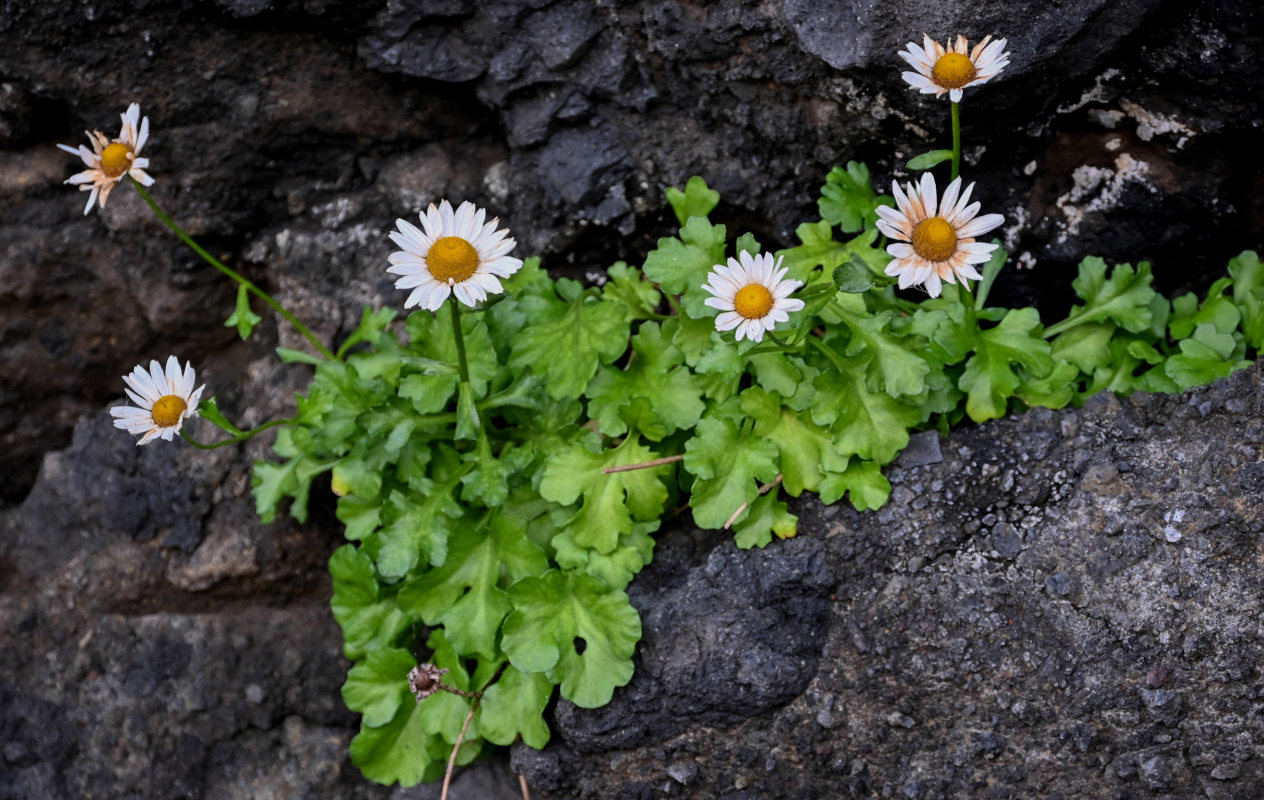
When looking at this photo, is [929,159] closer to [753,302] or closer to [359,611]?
[753,302]

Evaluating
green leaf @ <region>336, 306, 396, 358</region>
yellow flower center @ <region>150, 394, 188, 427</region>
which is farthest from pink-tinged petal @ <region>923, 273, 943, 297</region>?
yellow flower center @ <region>150, 394, 188, 427</region>

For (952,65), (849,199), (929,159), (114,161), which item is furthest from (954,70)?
(114,161)

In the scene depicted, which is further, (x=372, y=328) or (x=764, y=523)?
(x=372, y=328)

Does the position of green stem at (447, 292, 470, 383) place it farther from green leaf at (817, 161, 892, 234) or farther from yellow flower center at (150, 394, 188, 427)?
green leaf at (817, 161, 892, 234)

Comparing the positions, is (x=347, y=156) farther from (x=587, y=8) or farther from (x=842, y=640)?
(x=842, y=640)

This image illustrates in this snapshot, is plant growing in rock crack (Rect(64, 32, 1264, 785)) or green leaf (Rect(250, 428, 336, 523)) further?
green leaf (Rect(250, 428, 336, 523))

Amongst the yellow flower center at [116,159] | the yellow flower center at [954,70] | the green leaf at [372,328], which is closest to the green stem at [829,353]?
the yellow flower center at [954,70]

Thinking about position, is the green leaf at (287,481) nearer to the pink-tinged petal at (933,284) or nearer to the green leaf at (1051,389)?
the pink-tinged petal at (933,284)
